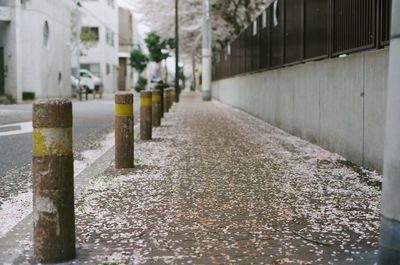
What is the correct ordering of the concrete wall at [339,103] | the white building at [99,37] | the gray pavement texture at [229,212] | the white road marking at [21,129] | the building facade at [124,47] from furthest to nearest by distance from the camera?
1. the building facade at [124,47]
2. the white building at [99,37]
3. the white road marking at [21,129]
4. the concrete wall at [339,103]
5. the gray pavement texture at [229,212]

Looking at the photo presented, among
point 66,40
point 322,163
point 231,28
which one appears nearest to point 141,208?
point 322,163

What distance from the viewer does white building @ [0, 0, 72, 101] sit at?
28750mm

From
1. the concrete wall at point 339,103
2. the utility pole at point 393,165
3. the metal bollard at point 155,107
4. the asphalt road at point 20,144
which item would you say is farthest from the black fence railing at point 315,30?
the asphalt road at point 20,144

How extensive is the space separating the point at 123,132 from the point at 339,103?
3.18m

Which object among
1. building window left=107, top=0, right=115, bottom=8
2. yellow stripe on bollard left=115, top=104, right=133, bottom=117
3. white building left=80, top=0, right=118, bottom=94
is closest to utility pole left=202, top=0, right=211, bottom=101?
white building left=80, top=0, right=118, bottom=94

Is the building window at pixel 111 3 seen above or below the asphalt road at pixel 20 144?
above

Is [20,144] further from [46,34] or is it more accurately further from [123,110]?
[46,34]

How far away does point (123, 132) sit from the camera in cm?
748

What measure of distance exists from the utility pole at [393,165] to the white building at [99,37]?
58.0 metres

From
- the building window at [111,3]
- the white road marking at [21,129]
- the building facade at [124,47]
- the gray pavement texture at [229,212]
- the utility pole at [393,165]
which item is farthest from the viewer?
the building facade at [124,47]

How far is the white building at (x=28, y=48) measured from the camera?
28.8 meters

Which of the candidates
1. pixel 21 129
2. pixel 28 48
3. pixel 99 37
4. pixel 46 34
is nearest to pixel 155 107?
pixel 21 129

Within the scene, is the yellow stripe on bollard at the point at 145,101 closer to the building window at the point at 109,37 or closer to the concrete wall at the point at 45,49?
the concrete wall at the point at 45,49

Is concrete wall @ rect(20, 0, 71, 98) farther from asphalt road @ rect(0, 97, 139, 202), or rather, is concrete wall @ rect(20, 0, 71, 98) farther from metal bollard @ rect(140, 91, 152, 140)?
metal bollard @ rect(140, 91, 152, 140)
